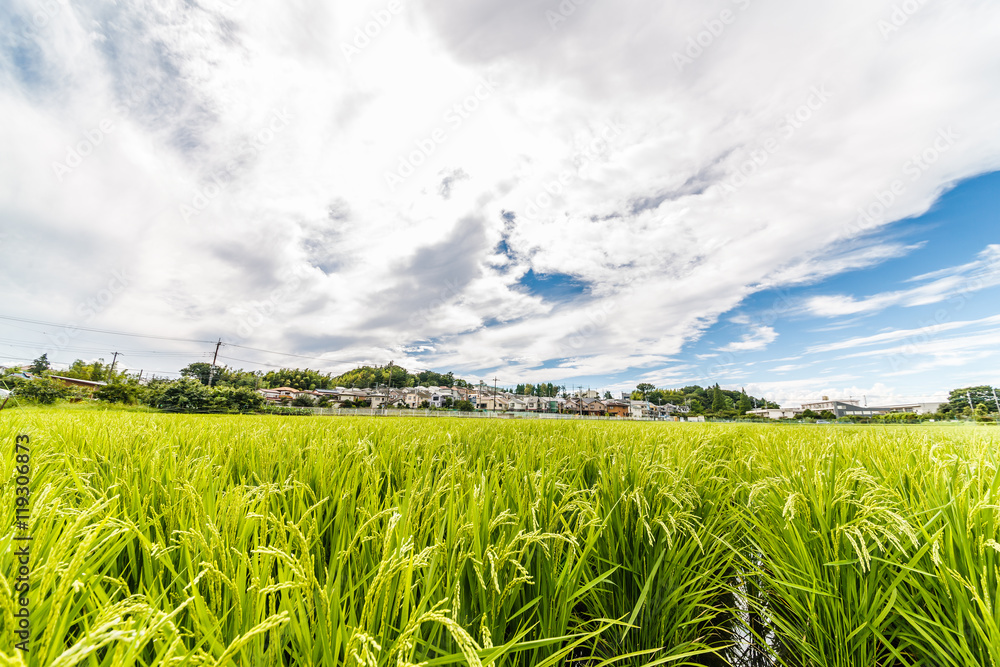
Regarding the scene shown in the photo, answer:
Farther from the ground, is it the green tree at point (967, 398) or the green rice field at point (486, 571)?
the green tree at point (967, 398)

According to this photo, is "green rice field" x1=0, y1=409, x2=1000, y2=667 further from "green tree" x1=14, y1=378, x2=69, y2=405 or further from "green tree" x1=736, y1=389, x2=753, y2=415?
"green tree" x1=736, y1=389, x2=753, y2=415

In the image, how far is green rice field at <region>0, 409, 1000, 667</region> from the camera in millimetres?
929

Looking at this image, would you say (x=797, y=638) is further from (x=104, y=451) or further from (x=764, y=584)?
(x=104, y=451)

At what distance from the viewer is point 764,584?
99.2 inches

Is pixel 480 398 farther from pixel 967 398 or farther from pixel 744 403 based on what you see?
pixel 967 398

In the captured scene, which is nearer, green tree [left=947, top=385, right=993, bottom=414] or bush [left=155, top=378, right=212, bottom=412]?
bush [left=155, top=378, right=212, bottom=412]

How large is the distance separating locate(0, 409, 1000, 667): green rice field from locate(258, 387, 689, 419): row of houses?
307 ft

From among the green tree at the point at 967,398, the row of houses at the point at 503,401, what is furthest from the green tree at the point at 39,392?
the green tree at the point at 967,398

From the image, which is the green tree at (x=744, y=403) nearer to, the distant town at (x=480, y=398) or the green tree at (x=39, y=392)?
the distant town at (x=480, y=398)

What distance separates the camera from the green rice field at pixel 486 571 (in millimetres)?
929

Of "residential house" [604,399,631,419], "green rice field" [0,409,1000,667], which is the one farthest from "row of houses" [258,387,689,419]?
"green rice field" [0,409,1000,667]

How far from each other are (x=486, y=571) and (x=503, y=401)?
383 ft

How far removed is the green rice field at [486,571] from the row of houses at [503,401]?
93715 mm

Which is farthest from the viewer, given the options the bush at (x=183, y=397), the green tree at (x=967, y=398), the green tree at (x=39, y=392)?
the green tree at (x=967, y=398)
